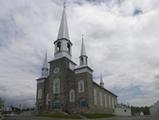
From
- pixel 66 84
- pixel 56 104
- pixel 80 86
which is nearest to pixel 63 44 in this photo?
pixel 66 84

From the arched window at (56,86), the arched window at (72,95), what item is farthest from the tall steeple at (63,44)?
the arched window at (72,95)

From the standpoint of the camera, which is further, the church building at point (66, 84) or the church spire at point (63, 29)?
the church spire at point (63, 29)

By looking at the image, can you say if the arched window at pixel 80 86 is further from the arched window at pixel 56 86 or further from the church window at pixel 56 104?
the church window at pixel 56 104

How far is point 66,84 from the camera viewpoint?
44250mm

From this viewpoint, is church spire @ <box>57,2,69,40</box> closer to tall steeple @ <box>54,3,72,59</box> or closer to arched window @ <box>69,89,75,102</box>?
tall steeple @ <box>54,3,72,59</box>

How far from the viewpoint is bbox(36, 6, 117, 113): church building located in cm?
4133

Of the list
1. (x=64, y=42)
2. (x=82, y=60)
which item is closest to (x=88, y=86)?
(x=82, y=60)

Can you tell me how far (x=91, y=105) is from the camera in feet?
132

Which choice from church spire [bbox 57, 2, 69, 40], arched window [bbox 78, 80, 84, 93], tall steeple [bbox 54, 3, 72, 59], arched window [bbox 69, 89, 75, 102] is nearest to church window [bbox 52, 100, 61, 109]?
arched window [bbox 69, 89, 75, 102]

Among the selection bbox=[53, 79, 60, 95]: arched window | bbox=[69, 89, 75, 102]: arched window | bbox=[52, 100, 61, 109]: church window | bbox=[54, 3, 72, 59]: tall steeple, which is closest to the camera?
bbox=[69, 89, 75, 102]: arched window

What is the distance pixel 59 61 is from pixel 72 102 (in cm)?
1024

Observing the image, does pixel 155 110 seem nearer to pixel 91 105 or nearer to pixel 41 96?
pixel 91 105

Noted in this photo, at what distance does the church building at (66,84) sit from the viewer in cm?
4133

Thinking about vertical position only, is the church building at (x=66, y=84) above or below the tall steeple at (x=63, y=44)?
below
